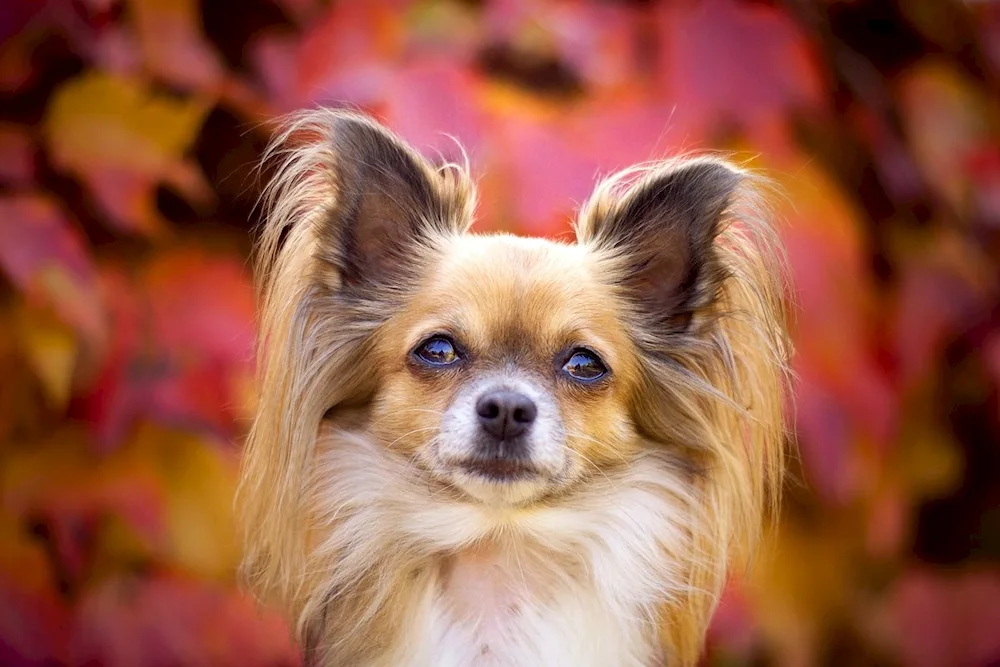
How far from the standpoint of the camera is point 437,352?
254 centimetres

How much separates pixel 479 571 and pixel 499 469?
288mm

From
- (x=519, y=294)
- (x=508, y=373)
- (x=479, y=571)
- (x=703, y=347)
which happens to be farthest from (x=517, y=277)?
(x=479, y=571)

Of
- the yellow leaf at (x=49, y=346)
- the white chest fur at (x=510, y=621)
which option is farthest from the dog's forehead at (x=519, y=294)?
the yellow leaf at (x=49, y=346)

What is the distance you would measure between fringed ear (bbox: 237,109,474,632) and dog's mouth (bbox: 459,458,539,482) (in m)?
0.36

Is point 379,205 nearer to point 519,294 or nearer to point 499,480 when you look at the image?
point 519,294

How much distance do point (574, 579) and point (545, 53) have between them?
1757mm

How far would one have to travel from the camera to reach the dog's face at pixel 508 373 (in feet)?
7.93

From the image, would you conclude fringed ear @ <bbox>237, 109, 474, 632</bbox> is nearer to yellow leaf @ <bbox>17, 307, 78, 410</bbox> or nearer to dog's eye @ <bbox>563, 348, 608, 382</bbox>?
dog's eye @ <bbox>563, 348, 608, 382</bbox>

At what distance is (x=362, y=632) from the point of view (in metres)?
2.59

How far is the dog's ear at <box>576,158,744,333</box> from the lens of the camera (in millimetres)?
2510

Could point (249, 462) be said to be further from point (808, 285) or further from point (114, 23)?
point (808, 285)

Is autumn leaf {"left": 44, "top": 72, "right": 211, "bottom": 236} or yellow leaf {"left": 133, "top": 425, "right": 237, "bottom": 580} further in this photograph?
yellow leaf {"left": 133, "top": 425, "right": 237, "bottom": 580}

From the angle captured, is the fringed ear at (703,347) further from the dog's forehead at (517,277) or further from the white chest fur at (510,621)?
the white chest fur at (510,621)

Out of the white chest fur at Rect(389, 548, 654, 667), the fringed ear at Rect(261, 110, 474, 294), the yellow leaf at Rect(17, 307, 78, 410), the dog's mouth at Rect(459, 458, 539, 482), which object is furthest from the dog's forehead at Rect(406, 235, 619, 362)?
the yellow leaf at Rect(17, 307, 78, 410)
